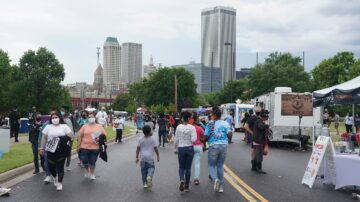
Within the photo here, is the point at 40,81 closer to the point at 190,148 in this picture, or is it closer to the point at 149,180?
Answer: the point at 149,180

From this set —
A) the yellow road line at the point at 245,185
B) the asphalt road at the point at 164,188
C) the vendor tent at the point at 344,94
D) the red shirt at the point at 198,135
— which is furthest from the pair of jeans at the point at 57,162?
the vendor tent at the point at 344,94

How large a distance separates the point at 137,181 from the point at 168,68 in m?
88.6

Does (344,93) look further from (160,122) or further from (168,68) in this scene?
(168,68)

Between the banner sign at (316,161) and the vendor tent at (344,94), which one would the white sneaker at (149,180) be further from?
the vendor tent at (344,94)

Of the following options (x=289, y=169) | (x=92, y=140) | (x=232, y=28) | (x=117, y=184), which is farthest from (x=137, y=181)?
(x=232, y=28)

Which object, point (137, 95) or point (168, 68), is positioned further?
point (137, 95)

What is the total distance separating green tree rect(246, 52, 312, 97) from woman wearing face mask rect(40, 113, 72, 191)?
6708 centimetres

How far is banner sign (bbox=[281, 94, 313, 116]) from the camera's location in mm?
23734

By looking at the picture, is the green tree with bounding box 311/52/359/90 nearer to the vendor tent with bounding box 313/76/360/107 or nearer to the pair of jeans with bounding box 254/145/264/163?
the vendor tent with bounding box 313/76/360/107

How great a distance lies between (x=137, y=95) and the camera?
5689 inches

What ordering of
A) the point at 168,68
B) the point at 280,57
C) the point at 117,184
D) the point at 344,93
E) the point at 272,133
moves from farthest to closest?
the point at 168,68, the point at 280,57, the point at 272,133, the point at 344,93, the point at 117,184

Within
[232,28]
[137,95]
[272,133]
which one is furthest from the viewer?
[232,28]

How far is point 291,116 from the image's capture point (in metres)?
23.9

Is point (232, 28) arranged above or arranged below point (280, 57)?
above
